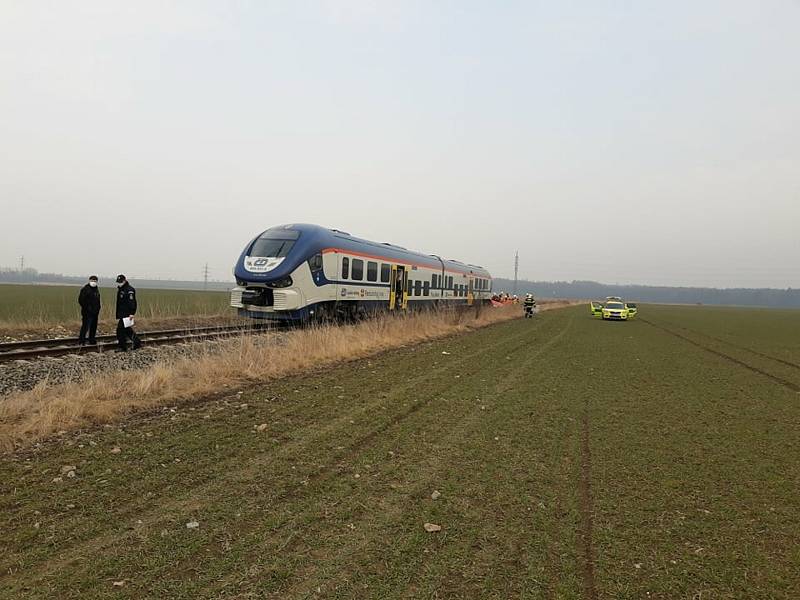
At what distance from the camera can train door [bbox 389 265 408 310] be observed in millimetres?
21234

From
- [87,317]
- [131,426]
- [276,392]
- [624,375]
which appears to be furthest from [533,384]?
[87,317]

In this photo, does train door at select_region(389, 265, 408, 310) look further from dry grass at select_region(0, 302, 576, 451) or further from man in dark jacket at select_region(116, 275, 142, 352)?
man in dark jacket at select_region(116, 275, 142, 352)

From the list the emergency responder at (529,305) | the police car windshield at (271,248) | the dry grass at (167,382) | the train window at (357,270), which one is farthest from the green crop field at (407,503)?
the emergency responder at (529,305)

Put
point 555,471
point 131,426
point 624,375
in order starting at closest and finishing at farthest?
point 555,471, point 131,426, point 624,375

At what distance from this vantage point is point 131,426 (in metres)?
5.82

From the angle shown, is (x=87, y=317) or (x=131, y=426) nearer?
(x=131, y=426)

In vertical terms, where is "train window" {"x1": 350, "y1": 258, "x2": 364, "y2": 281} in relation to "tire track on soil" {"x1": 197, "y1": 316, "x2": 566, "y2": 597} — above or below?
above

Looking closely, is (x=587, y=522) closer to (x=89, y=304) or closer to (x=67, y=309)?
(x=89, y=304)

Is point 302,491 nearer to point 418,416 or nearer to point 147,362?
point 418,416

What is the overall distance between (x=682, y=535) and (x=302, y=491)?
2.91m

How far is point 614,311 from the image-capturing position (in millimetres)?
36281

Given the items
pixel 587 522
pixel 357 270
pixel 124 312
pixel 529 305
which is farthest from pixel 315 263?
pixel 529 305

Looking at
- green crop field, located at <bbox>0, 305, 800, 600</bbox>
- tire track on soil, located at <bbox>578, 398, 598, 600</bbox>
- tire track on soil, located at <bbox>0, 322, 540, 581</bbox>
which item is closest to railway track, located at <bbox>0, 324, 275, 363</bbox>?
green crop field, located at <bbox>0, 305, 800, 600</bbox>

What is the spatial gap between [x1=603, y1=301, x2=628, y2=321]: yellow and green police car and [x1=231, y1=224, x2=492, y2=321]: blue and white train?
2000cm
